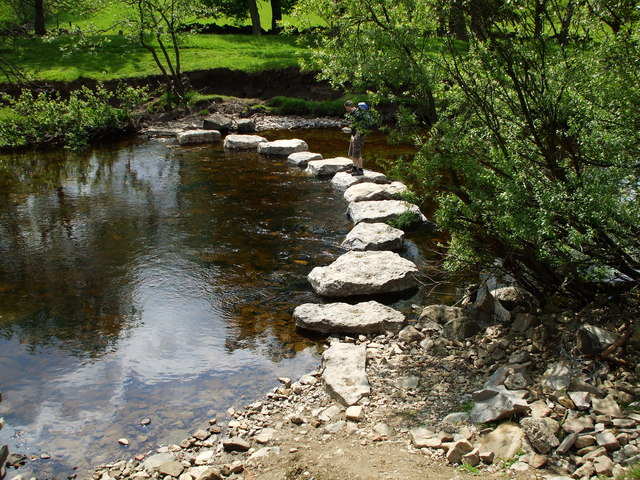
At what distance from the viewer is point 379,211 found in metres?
15.7

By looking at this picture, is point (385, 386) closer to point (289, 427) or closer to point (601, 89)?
point (289, 427)

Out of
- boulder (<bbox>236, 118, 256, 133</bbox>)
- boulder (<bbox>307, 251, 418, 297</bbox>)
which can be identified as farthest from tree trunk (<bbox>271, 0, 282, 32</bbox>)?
boulder (<bbox>307, 251, 418, 297</bbox>)

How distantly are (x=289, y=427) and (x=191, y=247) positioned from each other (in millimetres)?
7251

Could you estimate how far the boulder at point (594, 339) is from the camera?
7.45 m

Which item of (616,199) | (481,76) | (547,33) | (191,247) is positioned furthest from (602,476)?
(191,247)

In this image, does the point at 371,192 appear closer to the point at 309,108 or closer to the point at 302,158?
the point at 302,158

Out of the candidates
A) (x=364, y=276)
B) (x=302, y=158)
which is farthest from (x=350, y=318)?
(x=302, y=158)

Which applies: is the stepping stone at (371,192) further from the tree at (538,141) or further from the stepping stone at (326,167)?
the tree at (538,141)

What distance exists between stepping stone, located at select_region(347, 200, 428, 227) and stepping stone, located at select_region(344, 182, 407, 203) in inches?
29.8

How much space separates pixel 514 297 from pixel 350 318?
2719 mm

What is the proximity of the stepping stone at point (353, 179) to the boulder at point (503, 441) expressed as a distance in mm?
13257

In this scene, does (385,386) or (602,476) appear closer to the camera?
(602,476)

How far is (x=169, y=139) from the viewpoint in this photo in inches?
1046

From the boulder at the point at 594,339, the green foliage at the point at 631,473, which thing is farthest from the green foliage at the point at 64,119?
the green foliage at the point at 631,473
